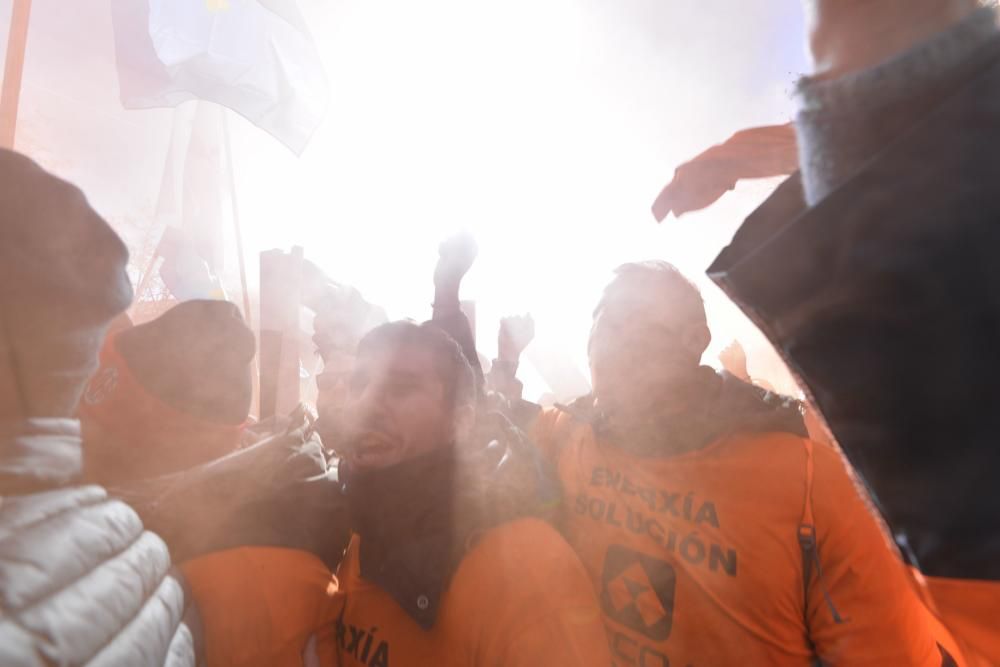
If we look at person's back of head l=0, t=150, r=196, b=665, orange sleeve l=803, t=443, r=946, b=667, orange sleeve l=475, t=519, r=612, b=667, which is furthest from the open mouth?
orange sleeve l=803, t=443, r=946, b=667

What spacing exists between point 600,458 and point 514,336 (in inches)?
90.8

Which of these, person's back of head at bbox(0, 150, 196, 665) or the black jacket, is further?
person's back of head at bbox(0, 150, 196, 665)

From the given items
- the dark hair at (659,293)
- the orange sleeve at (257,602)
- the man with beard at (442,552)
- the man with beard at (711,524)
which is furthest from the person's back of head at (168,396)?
the dark hair at (659,293)

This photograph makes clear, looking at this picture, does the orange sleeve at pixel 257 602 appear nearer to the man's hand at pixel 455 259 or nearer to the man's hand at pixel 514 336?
the man's hand at pixel 455 259

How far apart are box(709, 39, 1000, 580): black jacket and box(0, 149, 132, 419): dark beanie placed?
0.93 meters

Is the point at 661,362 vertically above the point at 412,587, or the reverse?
the point at 661,362

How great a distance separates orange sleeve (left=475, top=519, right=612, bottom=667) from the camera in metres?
1.28

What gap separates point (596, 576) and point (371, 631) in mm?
794

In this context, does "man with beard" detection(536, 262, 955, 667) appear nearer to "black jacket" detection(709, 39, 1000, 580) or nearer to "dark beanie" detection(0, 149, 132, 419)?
"black jacket" detection(709, 39, 1000, 580)

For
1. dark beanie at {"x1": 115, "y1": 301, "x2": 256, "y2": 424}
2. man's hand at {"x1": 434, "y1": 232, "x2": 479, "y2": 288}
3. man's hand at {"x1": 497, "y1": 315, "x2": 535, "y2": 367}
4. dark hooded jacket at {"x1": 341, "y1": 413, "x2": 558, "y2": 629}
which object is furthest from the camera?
man's hand at {"x1": 497, "y1": 315, "x2": 535, "y2": 367}

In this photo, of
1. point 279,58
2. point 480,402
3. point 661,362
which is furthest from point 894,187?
point 279,58

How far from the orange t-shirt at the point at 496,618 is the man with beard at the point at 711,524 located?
1.21 feet

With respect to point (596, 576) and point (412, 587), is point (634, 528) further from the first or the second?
point (412, 587)

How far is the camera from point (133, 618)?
81 cm
